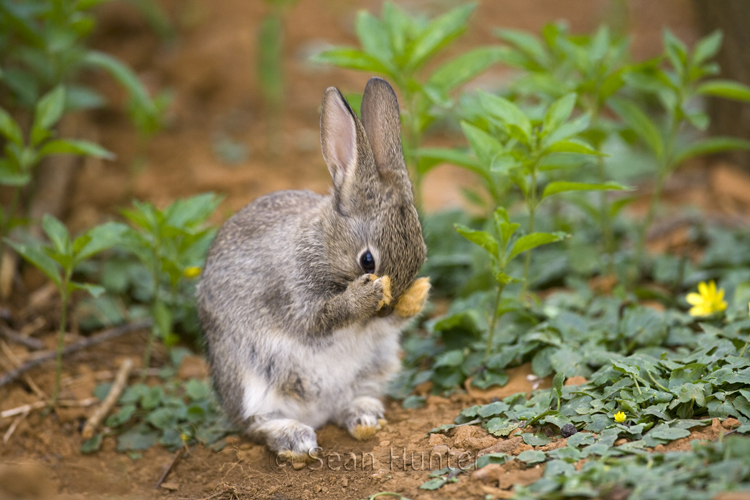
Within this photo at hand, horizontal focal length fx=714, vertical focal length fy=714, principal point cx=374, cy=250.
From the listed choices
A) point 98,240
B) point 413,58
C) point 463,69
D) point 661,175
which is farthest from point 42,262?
point 661,175

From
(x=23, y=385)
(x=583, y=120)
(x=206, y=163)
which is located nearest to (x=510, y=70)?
(x=206, y=163)

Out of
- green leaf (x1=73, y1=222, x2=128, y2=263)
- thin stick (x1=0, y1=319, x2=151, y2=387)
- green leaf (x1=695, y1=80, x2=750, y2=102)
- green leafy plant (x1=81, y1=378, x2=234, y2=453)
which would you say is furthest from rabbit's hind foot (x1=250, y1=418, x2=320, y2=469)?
green leaf (x1=695, y1=80, x2=750, y2=102)

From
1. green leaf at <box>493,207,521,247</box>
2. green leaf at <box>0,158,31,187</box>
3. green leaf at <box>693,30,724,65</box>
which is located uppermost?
green leaf at <box>693,30,724,65</box>

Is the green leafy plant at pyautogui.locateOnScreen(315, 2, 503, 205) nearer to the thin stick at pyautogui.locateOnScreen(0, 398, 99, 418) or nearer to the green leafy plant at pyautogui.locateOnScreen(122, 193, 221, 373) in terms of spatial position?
the green leafy plant at pyautogui.locateOnScreen(122, 193, 221, 373)

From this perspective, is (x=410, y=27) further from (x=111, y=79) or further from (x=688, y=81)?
(x=111, y=79)

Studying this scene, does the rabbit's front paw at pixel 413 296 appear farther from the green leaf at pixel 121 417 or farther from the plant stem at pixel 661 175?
the plant stem at pixel 661 175

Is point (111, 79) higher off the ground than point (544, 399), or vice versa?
point (111, 79)

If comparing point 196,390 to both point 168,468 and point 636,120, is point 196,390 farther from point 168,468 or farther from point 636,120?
point 636,120
